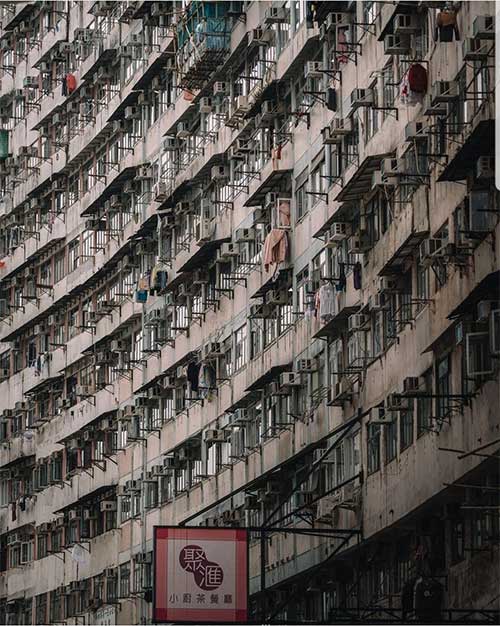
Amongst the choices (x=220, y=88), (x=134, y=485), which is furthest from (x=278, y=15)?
(x=134, y=485)

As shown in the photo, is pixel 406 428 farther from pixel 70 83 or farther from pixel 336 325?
pixel 70 83

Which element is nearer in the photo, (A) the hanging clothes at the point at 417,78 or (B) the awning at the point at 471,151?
(B) the awning at the point at 471,151

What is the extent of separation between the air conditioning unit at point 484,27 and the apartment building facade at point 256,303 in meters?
0.03

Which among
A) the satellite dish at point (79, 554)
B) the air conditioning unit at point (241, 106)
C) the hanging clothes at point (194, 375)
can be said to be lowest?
the satellite dish at point (79, 554)

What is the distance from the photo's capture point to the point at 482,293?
24.0 metres

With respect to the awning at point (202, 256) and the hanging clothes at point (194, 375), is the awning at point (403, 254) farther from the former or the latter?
the hanging clothes at point (194, 375)

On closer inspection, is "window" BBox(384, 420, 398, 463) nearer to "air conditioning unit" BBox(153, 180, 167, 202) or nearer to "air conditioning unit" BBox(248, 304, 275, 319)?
"air conditioning unit" BBox(248, 304, 275, 319)

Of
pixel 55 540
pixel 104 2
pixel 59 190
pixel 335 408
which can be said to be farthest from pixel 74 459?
pixel 335 408

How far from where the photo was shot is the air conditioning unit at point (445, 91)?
1014 inches

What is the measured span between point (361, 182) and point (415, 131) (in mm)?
2818

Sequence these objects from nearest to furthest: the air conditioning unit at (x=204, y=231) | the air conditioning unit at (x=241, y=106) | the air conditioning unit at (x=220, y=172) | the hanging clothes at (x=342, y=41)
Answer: the hanging clothes at (x=342, y=41), the air conditioning unit at (x=241, y=106), the air conditioning unit at (x=220, y=172), the air conditioning unit at (x=204, y=231)

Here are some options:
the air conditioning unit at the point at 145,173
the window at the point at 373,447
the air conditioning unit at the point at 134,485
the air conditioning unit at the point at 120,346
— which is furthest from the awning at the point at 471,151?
the air conditioning unit at the point at 120,346

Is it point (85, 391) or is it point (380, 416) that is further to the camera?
point (85, 391)

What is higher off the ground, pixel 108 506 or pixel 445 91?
pixel 445 91
